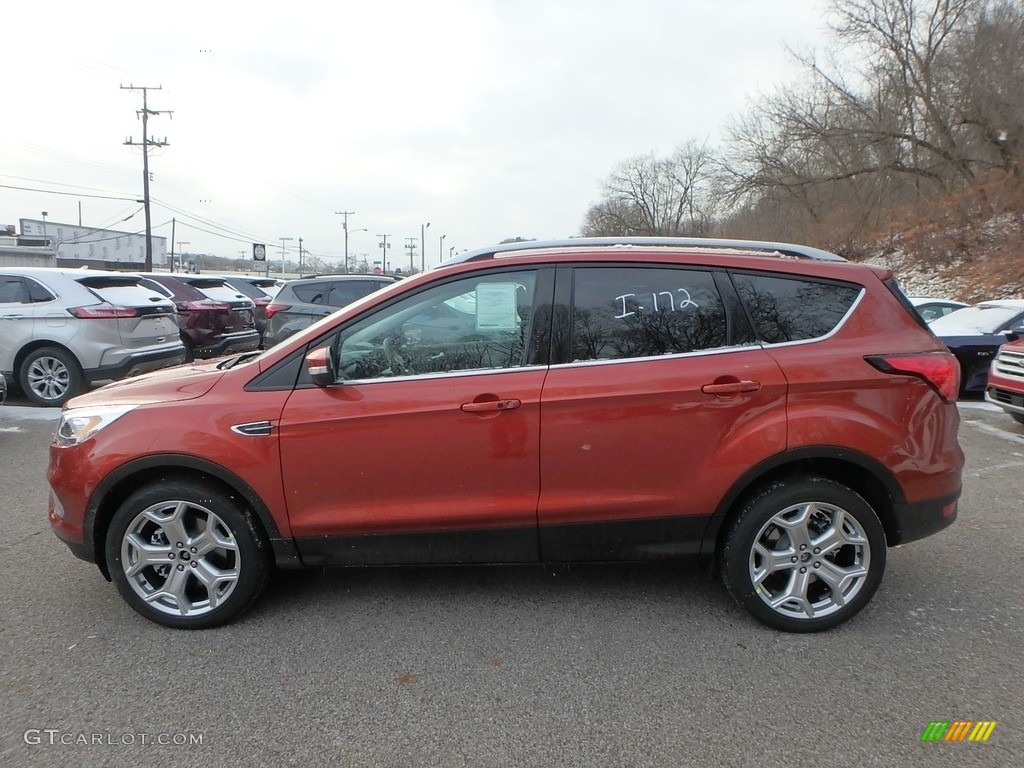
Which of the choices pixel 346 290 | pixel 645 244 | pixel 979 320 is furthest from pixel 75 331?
pixel 979 320

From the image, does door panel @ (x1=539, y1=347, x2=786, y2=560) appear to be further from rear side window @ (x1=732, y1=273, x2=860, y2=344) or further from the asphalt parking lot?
the asphalt parking lot

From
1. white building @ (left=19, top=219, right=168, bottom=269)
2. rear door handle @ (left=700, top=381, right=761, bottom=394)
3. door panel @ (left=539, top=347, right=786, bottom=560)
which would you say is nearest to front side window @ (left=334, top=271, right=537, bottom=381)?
door panel @ (left=539, top=347, right=786, bottom=560)

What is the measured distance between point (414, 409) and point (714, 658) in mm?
1688

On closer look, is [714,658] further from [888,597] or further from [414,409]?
[414,409]

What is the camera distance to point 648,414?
10.1ft

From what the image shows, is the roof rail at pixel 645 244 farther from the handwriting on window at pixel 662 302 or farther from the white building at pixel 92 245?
the white building at pixel 92 245

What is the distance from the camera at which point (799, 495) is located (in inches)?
122

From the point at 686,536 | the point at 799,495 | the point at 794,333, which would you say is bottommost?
the point at 686,536

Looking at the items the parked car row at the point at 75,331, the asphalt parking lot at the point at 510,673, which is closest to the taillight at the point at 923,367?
the asphalt parking lot at the point at 510,673

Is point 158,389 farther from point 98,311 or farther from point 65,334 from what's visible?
point 65,334

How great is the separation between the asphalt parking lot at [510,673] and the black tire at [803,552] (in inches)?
5.4

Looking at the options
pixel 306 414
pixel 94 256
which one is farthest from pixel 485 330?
pixel 94 256

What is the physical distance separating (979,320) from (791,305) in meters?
8.14

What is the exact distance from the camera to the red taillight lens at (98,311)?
27.6ft
